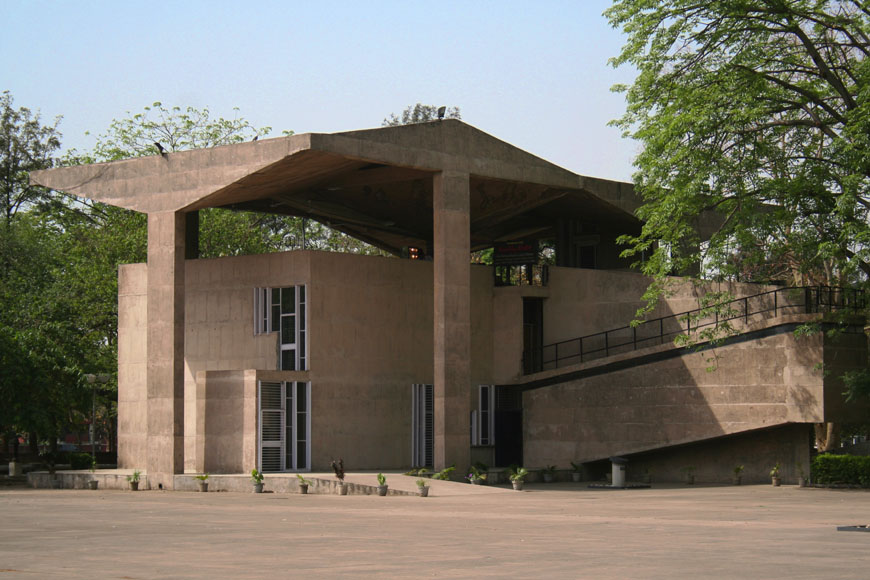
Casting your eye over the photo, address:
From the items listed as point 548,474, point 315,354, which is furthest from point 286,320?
point 548,474

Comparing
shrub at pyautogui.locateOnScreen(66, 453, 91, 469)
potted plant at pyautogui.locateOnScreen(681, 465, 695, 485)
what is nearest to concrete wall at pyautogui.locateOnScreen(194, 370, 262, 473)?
shrub at pyautogui.locateOnScreen(66, 453, 91, 469)

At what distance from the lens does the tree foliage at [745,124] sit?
30125 mm

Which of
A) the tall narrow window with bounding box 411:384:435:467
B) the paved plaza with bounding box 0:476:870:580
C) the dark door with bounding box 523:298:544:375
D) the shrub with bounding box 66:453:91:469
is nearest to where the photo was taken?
the paved plaza with bounding box 0:476:870:580

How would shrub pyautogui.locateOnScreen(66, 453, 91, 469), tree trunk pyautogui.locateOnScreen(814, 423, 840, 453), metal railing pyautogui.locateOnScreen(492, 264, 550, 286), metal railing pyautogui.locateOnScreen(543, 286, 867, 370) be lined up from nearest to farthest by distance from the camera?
metal railing pyautogui.locateOnScreen(543, 286, 867, 370) < metal railing pyautogui.locateOnScreen(492, 264, 550, 286) < tree trunk pyautogui.locateOnScreen(814, 423, 840, 453) < shrub pyautogui.locateOnScreen(66, 453, 91, 469)

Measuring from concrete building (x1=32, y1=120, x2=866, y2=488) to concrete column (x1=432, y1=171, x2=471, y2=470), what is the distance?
63mm

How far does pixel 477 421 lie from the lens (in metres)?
41.6

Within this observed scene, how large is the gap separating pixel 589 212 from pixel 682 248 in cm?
1222

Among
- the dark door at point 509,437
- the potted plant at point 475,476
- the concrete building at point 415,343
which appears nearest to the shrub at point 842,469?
the concrete building at point 415,343

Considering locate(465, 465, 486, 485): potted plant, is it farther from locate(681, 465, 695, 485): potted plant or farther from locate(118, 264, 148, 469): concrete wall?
locate(118, 264, 148, 469): concrete wall

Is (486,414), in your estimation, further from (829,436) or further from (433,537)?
→ (433,537)

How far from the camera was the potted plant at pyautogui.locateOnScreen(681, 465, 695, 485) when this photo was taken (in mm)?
37963

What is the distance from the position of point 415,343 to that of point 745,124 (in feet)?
48.0

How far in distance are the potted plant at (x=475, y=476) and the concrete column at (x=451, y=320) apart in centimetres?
39

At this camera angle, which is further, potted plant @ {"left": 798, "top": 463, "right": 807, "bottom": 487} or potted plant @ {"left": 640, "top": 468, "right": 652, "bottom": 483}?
potted plant @ {"left": 640, "top": 468, "right": 652, "bottom": 483}
